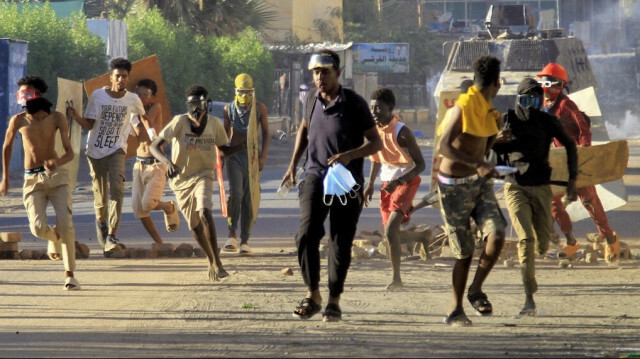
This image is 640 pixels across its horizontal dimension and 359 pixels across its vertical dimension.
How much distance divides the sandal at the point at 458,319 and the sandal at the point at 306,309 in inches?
33.9

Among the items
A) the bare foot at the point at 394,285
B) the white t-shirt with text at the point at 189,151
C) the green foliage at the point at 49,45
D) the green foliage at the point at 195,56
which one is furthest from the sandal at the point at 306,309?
the green foliage at the point at 195,56

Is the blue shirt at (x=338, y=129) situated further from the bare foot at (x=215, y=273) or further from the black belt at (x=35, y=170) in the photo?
the black belt at (x=35, y=170)

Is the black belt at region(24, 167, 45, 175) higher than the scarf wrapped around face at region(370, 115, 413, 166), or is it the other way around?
the scarf wrapped around face at region(370, 115, 413, 166)

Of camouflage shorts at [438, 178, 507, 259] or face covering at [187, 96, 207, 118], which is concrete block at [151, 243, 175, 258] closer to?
face covering at [187, 96, 207, 118]

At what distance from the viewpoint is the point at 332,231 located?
7.38 metres

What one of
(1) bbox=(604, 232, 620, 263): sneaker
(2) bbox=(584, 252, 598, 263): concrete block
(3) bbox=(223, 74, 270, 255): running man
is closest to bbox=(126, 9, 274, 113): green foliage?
(3) bbox=(223, 74, 270, 255): running man

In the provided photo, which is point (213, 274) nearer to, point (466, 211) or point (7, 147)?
point (7, 147)

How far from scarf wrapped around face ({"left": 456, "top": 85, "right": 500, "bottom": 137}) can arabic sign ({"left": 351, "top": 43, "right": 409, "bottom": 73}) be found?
41449 mm

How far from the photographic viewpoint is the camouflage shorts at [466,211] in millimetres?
7246

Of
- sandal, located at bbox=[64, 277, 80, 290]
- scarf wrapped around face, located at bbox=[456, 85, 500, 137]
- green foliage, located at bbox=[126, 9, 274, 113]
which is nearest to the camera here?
scarf wrapped around face, located at bbox=[456, 85, 500, 137]

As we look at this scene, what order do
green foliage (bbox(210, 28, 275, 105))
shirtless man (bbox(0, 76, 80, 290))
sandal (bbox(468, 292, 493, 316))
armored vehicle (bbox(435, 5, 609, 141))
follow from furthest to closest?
green foliage (bbox(210, 28, 275, 105)) → armored vehicle (bbox(435, 5, 609, 141)) → shirtless man (bbox(0, 76, 80, 290)) → sandal (bbox(468, 292, 493, 316))

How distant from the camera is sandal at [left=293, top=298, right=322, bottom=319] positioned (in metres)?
7.30

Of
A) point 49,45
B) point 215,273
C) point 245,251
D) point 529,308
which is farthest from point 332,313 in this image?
point 49,45

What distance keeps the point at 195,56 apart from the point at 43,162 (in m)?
24.5
